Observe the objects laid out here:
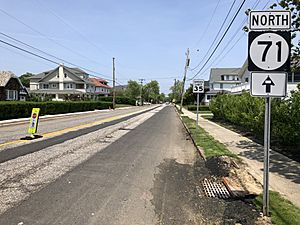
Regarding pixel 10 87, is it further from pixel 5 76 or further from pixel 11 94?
pixel 5 76

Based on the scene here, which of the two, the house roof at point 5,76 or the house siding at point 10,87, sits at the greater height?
the house roof at point 5,76

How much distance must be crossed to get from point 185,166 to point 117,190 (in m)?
2.90

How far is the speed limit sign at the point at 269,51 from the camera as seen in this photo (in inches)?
163

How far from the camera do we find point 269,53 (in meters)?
4.20

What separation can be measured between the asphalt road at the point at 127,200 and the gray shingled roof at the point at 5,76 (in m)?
38.0

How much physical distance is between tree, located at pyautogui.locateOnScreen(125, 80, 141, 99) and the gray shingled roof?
77.0m

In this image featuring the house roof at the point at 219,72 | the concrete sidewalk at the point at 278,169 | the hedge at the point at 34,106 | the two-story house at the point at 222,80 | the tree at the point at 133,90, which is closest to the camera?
the concrete sidewalk at the point at 278,169

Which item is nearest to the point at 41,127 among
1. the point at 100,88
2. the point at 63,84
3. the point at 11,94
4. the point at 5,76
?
the point at 5,76

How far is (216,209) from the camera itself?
15.5 feet

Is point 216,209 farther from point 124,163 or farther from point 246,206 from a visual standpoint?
point 124,163

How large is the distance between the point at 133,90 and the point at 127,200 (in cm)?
11615

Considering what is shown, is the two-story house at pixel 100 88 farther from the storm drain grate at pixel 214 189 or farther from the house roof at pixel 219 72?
the storm drain grate at pixel 214 189

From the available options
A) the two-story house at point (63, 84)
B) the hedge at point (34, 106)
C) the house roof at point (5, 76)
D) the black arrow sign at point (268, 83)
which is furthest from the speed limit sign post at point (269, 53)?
the two-story house at point (63, 84)

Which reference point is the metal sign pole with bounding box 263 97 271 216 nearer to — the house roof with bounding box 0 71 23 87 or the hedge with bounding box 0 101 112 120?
the hedge with bounding box 0 101 112 120
